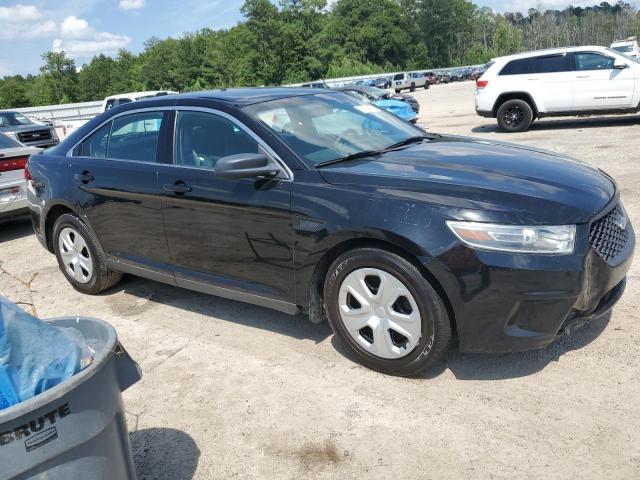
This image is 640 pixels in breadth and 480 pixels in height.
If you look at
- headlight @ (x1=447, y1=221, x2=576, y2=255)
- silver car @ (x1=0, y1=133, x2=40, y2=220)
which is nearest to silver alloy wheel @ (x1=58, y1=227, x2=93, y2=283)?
silver car @ (x1=0, y1=133, x2=40, y2=220)

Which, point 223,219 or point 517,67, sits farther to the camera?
point 517,67

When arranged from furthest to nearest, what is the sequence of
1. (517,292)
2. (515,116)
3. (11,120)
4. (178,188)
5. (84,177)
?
(11,120)
(515,116)
(84,177)
(178,188)
(517,292)

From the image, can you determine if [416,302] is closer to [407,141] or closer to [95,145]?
[407,141]

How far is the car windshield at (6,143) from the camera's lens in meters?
8.53

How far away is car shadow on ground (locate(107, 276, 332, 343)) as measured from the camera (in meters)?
4.19

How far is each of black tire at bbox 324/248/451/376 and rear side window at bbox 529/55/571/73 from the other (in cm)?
1140

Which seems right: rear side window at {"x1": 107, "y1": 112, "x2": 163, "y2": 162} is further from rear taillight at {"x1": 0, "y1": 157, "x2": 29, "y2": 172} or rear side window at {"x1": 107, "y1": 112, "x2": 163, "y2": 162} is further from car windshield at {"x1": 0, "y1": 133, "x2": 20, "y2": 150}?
car windshield at {"x1": 0, "y1": 133, "x2": 20, "y2": 150}

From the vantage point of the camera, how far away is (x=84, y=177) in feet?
15.9

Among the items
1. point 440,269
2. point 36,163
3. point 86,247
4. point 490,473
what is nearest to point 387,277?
point 440,269

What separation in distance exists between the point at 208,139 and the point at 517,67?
1096 centimetres

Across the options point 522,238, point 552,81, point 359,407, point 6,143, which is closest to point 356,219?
point 522,238

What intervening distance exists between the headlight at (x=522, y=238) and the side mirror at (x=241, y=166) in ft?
4.34

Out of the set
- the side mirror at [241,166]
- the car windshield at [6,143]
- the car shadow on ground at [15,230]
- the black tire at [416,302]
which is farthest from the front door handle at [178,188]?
the car windshield at [6,143]

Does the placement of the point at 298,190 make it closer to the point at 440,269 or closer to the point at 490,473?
the point at 440,269
